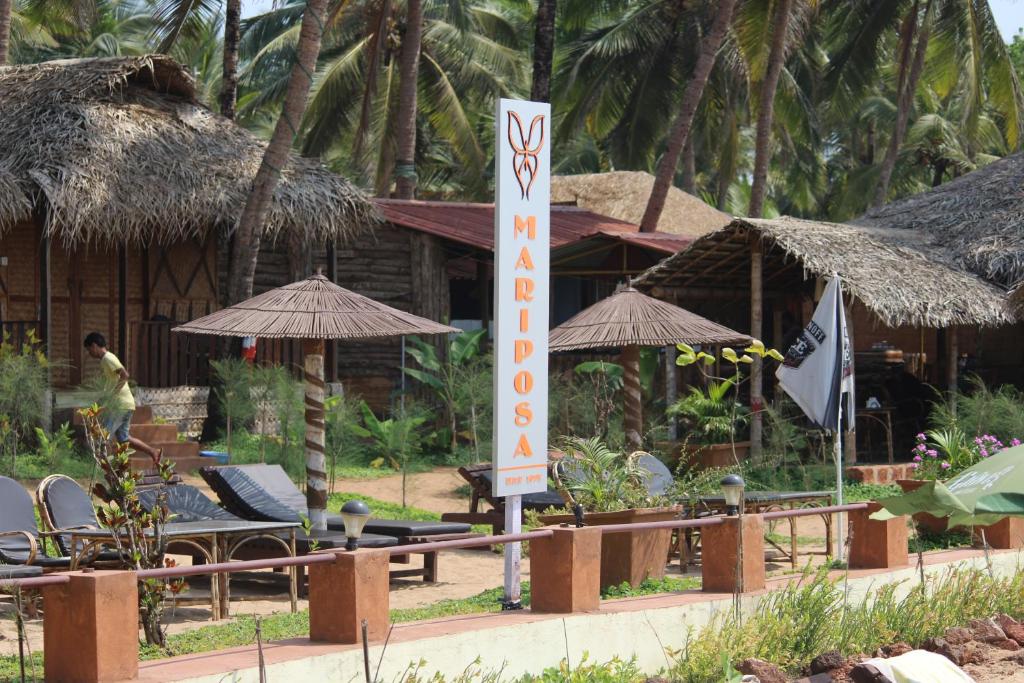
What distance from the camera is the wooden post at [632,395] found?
13.1 metres

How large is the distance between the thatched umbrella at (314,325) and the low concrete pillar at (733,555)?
3.16 metres

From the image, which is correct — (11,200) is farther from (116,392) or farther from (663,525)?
(663,525)

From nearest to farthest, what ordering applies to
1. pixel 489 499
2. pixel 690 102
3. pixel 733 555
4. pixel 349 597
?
pixel 349 597 < pixel 733 555 < pixel 489 499 < pixel 690 102

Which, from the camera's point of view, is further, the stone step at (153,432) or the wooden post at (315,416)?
the stone step at (153,432)

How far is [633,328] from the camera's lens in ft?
41.0

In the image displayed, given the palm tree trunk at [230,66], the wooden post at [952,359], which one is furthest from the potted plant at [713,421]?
the palm tree trunk at [230,66]

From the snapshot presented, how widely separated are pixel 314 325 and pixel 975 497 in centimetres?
602

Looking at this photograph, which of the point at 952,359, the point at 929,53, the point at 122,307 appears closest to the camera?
the point at 952,359

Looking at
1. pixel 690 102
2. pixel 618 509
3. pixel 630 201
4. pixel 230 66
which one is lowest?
pixel 618 509

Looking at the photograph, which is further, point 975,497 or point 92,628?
point 92,628

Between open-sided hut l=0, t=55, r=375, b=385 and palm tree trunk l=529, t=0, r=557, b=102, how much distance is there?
16.7ft

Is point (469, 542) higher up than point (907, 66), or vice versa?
point (907, 66)

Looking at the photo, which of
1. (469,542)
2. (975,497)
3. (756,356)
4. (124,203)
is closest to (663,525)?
(469,542)

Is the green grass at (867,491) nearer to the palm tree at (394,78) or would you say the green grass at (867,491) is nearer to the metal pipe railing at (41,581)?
the metal pipe railing at (41,581)
